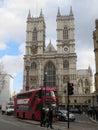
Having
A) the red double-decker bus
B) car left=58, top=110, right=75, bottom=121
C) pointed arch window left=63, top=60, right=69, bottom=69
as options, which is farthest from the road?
pointed arch window left=63, top=60, right=69, bottom=69

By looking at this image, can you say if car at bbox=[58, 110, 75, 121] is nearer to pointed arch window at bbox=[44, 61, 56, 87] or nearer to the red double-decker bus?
the red double-decker bus

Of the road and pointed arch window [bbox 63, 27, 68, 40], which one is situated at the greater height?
pointed arch window [bbox 63, 27, 68, 40]

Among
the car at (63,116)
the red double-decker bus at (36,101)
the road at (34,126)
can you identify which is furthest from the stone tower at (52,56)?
the road at (34,126)

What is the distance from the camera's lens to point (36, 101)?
104 feet

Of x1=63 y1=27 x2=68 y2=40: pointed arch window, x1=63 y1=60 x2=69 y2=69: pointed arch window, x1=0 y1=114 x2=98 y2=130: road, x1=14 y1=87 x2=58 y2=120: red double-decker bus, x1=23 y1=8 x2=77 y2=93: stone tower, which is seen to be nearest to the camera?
x1=0 y1=114 x2=98 y2=130: road

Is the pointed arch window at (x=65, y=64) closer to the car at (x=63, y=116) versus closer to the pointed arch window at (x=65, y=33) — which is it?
the pointed arch window at (x=65, y=33)

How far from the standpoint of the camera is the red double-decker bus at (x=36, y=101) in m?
30.7

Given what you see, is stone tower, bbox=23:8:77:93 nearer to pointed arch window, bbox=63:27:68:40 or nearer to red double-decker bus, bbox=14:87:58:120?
pointed arch window, bbox=63:27:68:40

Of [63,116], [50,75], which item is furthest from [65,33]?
[63,116]

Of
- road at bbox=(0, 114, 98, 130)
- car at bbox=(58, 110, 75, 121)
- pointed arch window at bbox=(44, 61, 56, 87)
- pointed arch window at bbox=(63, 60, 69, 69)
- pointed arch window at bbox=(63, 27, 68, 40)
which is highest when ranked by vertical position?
pointed arch window at bbox=(63, 27, 68, 40)

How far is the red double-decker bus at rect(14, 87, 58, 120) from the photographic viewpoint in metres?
30.7

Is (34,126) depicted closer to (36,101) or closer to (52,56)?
(36,101)

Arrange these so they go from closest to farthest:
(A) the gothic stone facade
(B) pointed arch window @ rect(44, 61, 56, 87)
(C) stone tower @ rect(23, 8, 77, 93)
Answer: (A) the gothic stone facade → (C) stone tower @ rect(23, 8, 77, 93) → (B) pointed arch window @ rect(44, 61, 56, 87)

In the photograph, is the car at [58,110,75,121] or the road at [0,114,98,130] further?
the car at [58,110,75,121]
